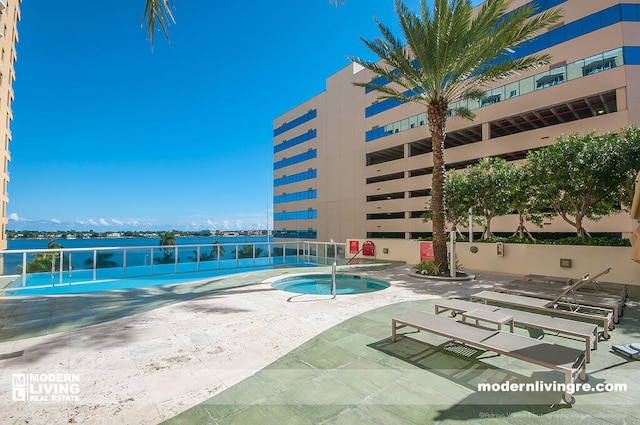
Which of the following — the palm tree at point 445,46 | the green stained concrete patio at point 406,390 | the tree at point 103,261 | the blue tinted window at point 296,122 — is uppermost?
the blue tinted window at point 296,122

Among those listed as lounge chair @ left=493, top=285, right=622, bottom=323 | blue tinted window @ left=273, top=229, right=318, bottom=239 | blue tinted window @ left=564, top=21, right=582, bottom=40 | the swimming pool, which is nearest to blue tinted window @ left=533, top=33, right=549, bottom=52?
blue tinted window @ left=564, top=21, right=582, bottom=40

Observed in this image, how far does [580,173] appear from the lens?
10.6m

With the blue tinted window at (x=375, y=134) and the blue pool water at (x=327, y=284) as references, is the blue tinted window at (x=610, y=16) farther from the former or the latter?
the blue pool water at (x=327, y=284)

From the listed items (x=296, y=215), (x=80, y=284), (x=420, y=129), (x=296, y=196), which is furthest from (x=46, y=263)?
(x=296, y=196)

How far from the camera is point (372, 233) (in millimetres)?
32312

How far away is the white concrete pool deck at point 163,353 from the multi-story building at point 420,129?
21.2m

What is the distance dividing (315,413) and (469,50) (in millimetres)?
12287

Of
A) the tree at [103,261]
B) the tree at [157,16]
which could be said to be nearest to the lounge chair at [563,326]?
the tree at [157,16]

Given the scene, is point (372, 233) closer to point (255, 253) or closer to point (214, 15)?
point (255, 253)

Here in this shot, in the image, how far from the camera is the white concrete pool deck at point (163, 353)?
2.79m

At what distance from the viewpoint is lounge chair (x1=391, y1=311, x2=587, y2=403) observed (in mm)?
2814

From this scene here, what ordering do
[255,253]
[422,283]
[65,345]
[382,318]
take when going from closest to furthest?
[65,345] → [382,318] → [422,283] → [255,253]

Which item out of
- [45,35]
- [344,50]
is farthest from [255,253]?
[45,35]

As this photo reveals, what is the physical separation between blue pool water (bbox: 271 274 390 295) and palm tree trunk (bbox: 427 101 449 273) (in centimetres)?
272
